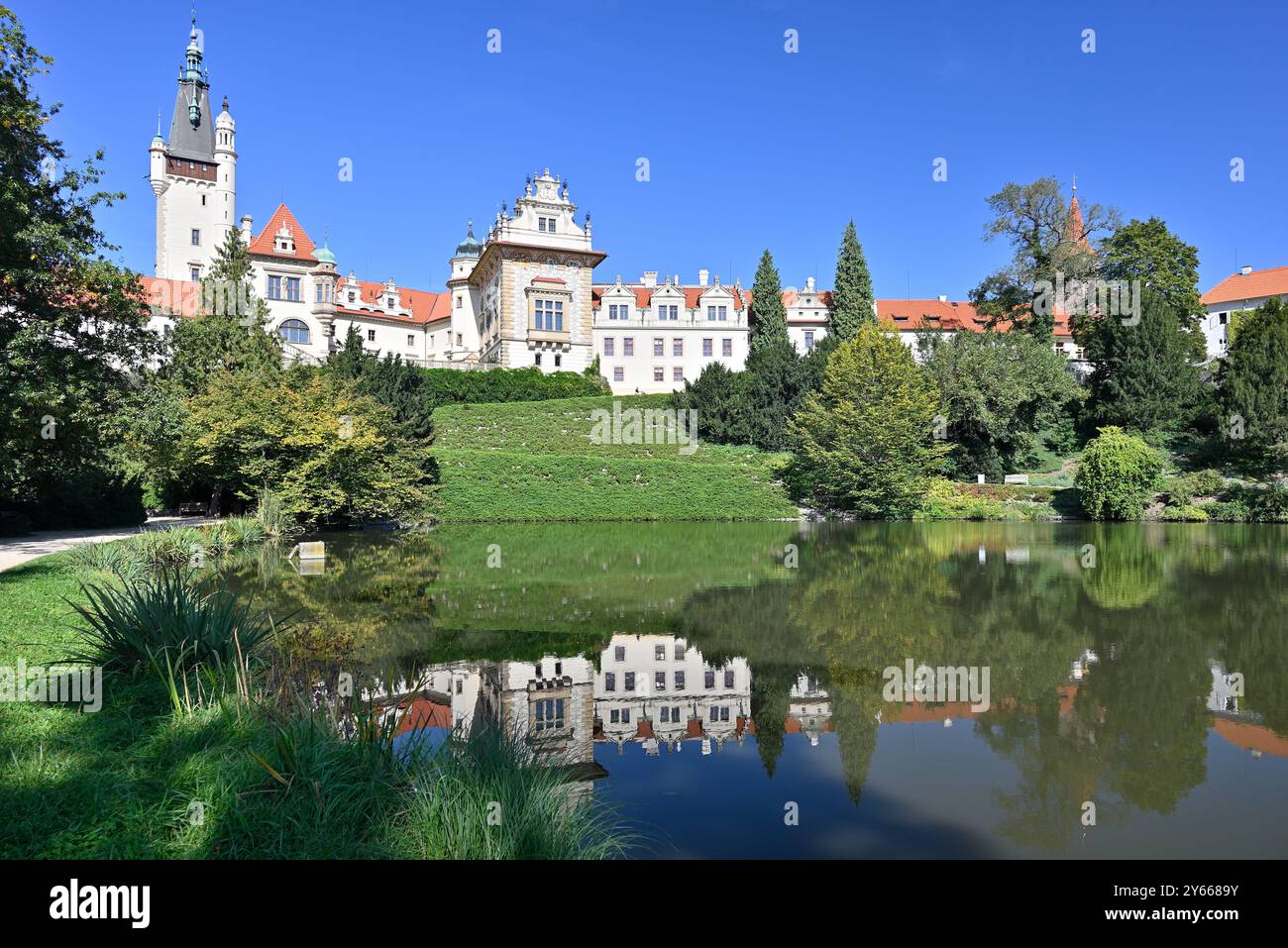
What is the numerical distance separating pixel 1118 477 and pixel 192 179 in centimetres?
6553

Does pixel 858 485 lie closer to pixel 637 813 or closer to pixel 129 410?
pixel 129 410

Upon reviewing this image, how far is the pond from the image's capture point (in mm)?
4355

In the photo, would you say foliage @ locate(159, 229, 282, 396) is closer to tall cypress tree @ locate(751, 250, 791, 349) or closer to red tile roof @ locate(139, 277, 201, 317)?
red tile roof @ locate(139, 277, 201, 317)

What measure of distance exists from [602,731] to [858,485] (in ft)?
81.2

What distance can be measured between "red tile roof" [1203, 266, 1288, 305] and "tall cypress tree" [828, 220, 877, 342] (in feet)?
120

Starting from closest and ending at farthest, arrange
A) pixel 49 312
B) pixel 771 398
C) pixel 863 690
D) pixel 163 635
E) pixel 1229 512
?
pixel 163 635
pixel 863 690
pixel 49 312
pixel 1229 512
pixel 771 398

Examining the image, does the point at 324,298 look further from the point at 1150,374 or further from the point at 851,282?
the point at 1150,374

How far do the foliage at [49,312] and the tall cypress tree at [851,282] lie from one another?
1682 inches

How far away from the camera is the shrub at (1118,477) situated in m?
27.3

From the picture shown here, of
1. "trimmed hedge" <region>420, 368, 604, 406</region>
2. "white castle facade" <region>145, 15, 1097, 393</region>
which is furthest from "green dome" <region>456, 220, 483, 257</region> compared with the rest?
"trimmed hedge" <region>420, 368, 604, 406</region>

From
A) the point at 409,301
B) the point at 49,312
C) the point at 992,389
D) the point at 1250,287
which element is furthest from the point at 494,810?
the point at 1250,287

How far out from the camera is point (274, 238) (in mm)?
50875
